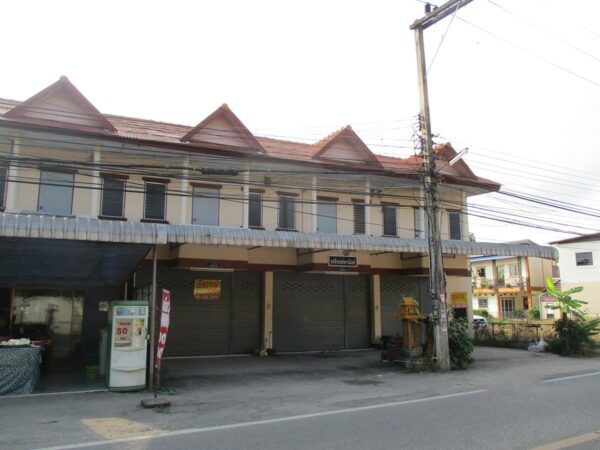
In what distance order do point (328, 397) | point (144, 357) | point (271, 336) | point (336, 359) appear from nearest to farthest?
point (328, 397)
point (144, 357)
point (336, 359)
point (271, 336)

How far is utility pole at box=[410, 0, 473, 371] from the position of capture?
14.9m

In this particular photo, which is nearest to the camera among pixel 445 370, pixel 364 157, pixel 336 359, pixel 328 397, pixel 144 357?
pixel 328 397

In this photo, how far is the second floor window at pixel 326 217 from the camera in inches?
835

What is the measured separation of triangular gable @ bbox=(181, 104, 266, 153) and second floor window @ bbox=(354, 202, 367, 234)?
5.13 metres

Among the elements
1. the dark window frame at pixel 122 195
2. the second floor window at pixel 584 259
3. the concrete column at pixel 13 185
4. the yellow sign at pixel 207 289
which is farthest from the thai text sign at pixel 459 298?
the concrete column at pixel 13 185

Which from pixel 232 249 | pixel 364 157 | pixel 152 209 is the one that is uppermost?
pixel 364 157

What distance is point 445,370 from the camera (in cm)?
1470

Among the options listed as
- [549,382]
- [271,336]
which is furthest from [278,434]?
[271,336]

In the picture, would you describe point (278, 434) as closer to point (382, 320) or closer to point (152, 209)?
point (152, 209)

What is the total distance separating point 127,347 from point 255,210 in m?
9.56

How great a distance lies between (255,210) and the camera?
20.3 meters

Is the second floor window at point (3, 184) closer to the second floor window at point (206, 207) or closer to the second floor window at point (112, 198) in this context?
the second floor window at point (112, 198)

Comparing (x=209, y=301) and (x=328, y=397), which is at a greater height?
(x=209, y=301)

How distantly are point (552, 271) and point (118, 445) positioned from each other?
172 feet
